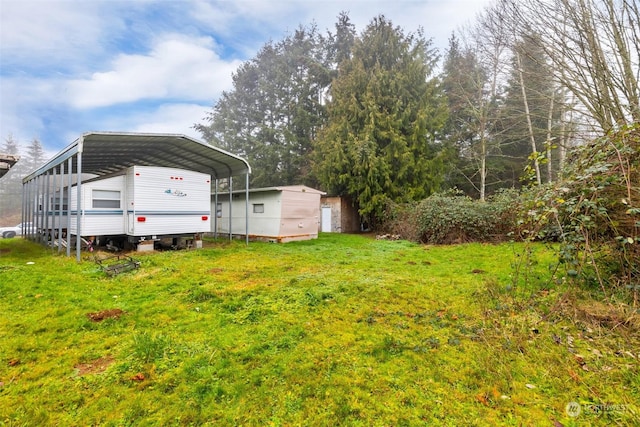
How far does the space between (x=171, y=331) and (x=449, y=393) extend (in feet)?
9.52

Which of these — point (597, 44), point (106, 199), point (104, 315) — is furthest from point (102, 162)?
point (597, 44)

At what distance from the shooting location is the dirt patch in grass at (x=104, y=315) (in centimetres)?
362

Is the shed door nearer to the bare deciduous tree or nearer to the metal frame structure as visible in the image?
the metal frame structure

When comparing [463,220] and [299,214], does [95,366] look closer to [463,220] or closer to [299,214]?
[299,214]

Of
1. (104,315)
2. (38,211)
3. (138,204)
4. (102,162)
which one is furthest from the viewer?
(38,211)

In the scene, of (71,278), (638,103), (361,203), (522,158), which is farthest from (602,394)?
(522,158)

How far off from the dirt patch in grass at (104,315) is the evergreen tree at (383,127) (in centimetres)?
1236

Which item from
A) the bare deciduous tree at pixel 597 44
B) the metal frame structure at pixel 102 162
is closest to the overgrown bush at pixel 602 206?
the bare deciduous tree at pixel 597 44

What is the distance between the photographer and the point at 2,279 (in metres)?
5.31

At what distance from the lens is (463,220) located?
1053 centimetres

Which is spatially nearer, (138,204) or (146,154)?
(138,204)

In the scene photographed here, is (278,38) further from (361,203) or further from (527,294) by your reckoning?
(527,294)

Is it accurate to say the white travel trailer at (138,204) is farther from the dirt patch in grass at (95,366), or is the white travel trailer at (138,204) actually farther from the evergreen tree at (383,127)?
the evergreen tree at (383,127)

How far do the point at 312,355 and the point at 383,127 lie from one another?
14.4 m
